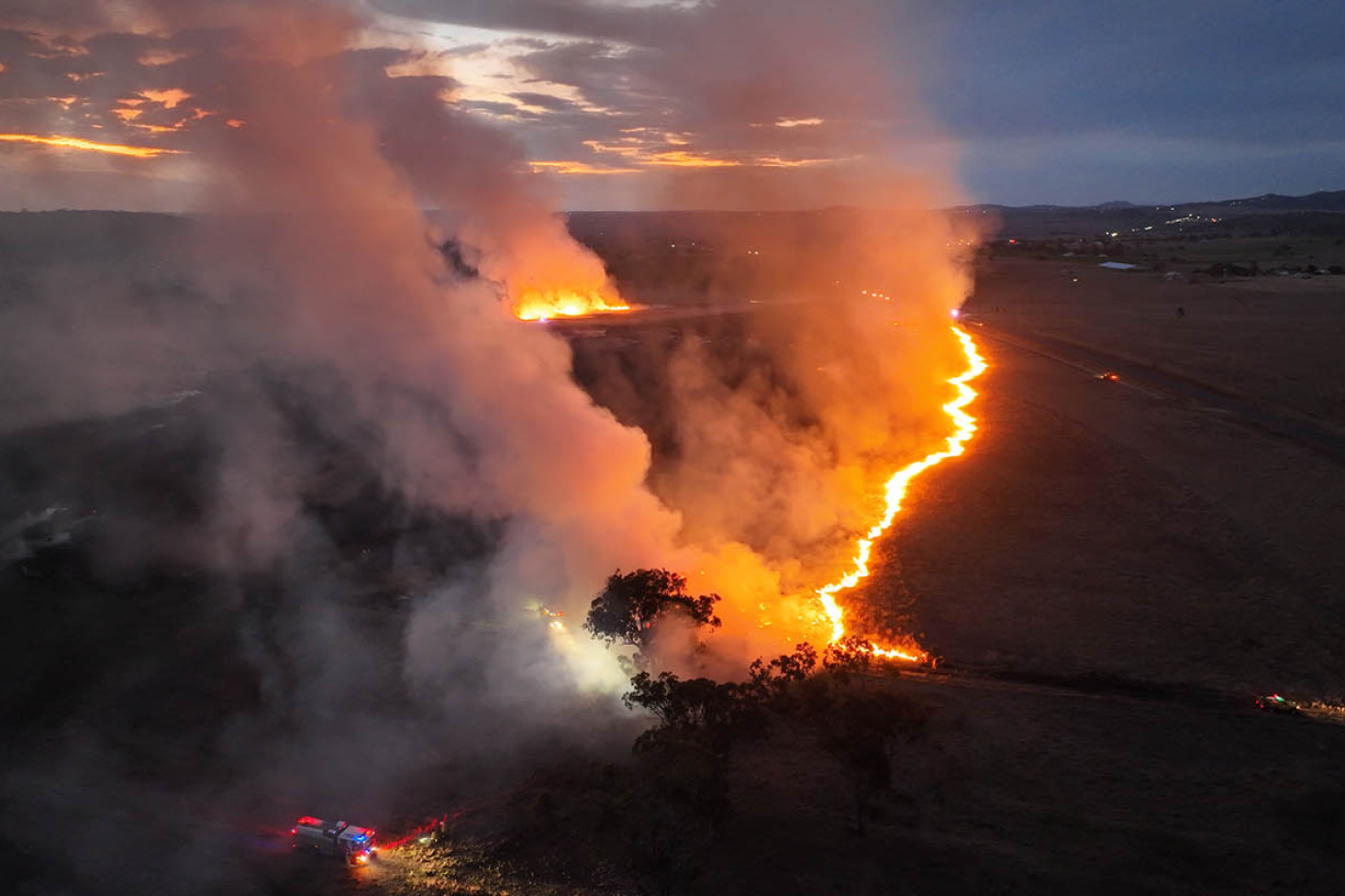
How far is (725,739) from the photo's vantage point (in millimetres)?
16109

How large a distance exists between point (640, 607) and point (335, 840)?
7.29 metres

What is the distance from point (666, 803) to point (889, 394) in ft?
122

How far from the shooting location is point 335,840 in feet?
49.6

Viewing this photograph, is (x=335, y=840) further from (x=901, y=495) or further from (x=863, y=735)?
(x=901, y=495)

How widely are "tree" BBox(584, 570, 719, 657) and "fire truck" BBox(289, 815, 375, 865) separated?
633 centimetres

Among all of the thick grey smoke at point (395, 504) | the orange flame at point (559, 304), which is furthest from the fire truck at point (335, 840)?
the orange flame at point (559, 304)

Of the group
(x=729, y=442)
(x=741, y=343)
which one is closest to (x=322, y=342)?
(x=729, y=442)

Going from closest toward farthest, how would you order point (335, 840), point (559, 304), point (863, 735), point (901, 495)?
point (335, 840) < point (863, 735) < point (901, 495) < point (559, 304)

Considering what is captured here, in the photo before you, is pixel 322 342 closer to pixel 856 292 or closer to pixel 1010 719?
pixel 1010 719

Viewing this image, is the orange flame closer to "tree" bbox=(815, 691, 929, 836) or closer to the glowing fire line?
the glowing fire line

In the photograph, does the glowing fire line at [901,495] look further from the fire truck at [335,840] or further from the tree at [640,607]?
the fire truck at [335,840]

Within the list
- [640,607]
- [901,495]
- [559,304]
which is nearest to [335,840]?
[640,607]

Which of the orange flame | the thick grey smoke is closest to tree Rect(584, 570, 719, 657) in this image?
the thick grey smoke

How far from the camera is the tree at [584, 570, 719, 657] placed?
19641 mm
